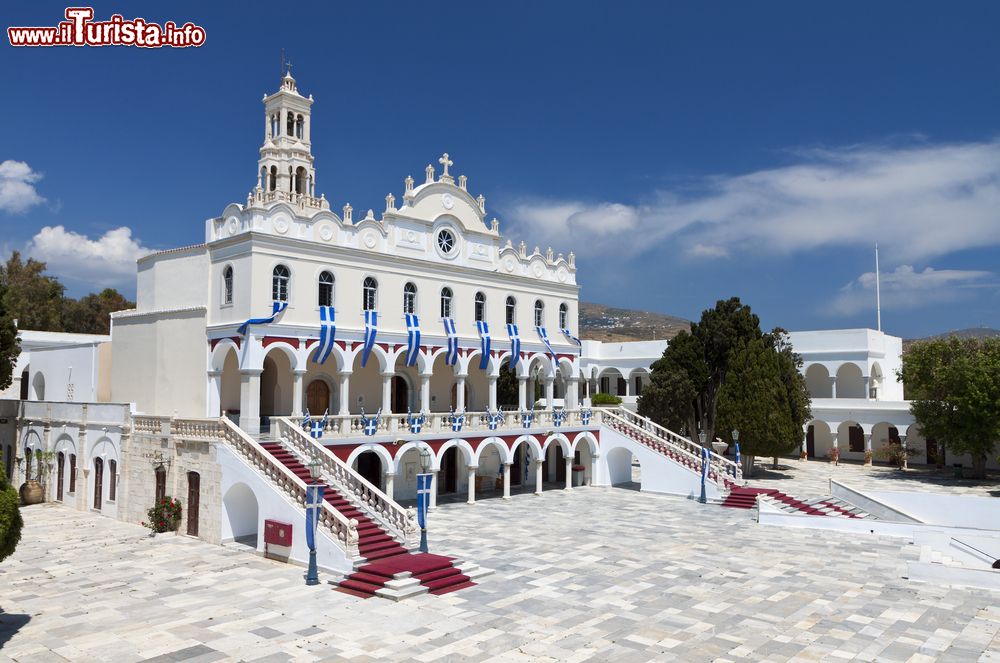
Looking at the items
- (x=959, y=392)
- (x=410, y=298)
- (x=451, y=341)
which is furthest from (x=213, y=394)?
(x=959, y=392)

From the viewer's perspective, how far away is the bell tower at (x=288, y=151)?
3167 cm

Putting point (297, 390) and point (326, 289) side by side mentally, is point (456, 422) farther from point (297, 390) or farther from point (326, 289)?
point (326, 289)

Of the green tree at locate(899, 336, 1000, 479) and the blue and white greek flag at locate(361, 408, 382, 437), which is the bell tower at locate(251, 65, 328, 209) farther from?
the green tree at locate(899, 336, 1000, 479)

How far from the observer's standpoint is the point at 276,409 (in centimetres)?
3050

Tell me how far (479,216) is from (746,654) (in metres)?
24.5

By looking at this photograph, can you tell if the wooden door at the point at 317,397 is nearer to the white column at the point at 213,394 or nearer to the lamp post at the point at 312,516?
the white column at the point at 213,394

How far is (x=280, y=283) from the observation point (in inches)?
1097

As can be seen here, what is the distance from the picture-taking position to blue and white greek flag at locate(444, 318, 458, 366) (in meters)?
33.2

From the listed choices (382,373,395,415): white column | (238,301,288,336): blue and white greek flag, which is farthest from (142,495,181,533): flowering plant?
(382,373,395,415): white column

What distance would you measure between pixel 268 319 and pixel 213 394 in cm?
381

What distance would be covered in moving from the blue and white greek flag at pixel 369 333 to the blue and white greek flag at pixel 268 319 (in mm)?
3622

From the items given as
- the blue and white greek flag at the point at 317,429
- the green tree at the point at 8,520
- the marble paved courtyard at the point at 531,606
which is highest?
the blue and white greek flag at the point at 317,429

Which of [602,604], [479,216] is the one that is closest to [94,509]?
[479,216]

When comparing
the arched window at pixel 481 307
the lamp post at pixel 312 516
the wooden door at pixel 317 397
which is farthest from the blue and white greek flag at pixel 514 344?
the lamp post at pixel 312 516
